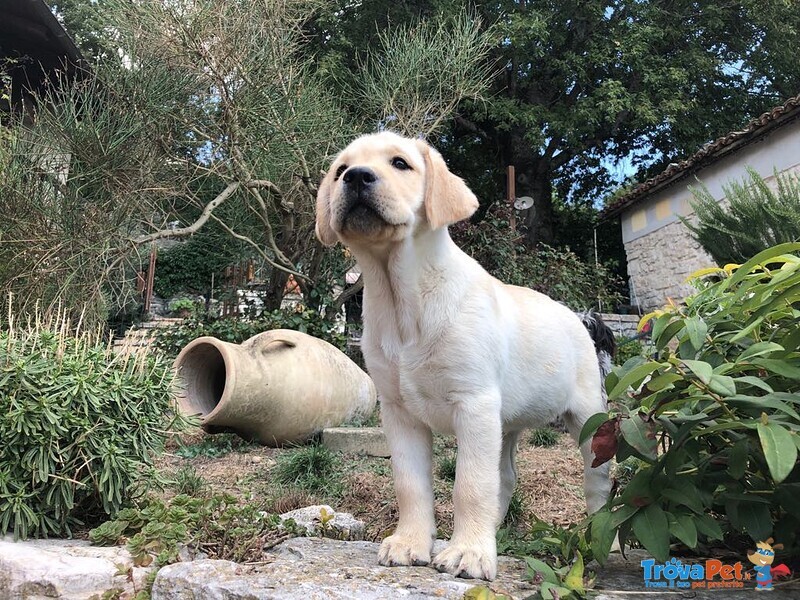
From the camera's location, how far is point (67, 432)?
2.78 m

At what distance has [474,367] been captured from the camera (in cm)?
214

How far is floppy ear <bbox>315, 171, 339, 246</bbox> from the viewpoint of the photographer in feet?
7.91

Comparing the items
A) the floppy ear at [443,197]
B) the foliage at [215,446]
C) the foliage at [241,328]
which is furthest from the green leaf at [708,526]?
the foliage at [241,328]

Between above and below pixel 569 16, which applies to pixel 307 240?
below

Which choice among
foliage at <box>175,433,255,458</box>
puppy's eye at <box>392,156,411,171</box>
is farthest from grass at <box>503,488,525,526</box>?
foliage at <box>175,433,255,458</box>

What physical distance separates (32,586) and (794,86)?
21637 millimetres

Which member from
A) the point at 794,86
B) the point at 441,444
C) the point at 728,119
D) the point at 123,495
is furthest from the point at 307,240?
the point at 794,86

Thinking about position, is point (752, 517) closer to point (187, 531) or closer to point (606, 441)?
point (606, 441)

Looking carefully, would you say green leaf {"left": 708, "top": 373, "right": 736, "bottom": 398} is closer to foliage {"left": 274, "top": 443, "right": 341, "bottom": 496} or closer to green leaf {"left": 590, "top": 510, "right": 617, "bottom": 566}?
green leaf {"left": 590, "top": 510, "right": 617, "bottom": 566}

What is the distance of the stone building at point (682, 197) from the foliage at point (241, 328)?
5.56m

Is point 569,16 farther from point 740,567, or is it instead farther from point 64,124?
point 740,567

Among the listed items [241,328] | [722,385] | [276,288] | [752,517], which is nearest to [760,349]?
[722,385]

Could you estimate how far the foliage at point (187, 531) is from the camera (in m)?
2.43

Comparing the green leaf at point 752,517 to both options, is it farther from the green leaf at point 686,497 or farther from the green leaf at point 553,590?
the green leaf at point 553,590
